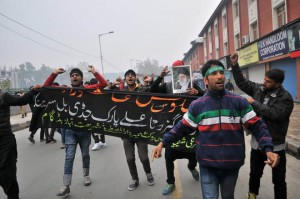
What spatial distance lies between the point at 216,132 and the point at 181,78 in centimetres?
164

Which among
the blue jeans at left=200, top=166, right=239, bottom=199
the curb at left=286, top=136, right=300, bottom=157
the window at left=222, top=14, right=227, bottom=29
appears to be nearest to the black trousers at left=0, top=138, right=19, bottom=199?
the blue jeans at left=200, top=166, right=239, bottom=199

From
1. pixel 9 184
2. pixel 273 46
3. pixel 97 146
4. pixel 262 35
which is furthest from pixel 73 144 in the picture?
pixel 262 35

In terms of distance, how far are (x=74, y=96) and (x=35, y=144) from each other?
512 cm

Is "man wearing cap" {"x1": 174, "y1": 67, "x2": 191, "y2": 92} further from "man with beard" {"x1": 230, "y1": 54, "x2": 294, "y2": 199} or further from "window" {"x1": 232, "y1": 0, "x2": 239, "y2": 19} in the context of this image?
"window" {"x1": 232, "y1": 0, "x2": 239, "y2": 19}

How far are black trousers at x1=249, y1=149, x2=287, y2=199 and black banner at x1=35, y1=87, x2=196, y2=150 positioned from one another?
0.85 m

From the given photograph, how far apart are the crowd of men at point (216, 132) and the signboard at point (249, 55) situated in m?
16.3

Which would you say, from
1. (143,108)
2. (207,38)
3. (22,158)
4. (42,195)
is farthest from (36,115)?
(207,38)

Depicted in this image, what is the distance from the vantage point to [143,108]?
4285 millimetres

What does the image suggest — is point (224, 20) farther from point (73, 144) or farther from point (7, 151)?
point (7, 151)

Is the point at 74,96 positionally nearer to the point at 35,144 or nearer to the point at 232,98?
the point at 232,98

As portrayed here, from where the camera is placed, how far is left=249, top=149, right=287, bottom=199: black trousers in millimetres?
3324

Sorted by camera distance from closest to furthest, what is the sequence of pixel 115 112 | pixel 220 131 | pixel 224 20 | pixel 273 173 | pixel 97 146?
pixel 220 131
pixel 273 173
pixel 115 112
pixel 97 146
pixel 224 20

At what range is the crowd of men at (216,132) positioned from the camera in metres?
2.54

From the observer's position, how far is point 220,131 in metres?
2.52
